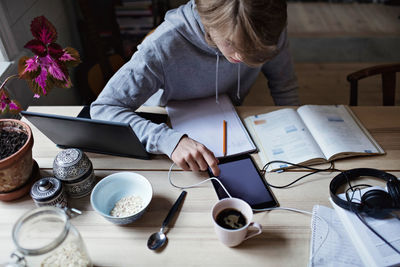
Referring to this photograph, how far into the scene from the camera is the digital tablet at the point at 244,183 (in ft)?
2.77

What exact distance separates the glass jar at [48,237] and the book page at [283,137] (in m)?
0.55

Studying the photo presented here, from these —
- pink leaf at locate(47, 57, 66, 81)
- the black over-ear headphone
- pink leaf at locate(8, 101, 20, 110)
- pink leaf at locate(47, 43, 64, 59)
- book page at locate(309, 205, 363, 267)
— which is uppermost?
pink leaf at locate(47, 43, 64, 59)

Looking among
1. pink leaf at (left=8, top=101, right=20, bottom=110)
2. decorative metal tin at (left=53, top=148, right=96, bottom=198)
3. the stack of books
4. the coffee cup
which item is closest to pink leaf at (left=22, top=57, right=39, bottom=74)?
pink leaf at (left=8, top=101, right=20, bottom=110)

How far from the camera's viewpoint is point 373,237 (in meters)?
0.73

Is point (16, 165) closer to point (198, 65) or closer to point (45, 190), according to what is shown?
point (45, 190)

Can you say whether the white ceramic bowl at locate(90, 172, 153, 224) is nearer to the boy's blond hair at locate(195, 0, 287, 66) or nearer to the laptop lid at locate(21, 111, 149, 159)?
the laptop lid at locate(21, 111, 149, 159)

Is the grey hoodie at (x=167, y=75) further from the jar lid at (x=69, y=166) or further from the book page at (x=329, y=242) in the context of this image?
the book page at (x=329, y=242)

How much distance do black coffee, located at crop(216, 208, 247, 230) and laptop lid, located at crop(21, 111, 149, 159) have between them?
311 millimetres

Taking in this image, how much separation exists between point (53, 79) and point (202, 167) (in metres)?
0.46

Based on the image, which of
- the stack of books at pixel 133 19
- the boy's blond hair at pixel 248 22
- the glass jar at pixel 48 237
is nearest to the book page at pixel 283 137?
the boy's blond hair at pixel 248 22

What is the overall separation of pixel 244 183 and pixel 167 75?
1.58 feet

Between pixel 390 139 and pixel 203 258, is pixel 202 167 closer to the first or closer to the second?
pixel 203 258

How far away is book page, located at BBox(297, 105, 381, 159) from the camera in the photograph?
3.16 feet

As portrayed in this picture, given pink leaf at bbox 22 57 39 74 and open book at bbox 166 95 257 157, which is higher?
pink leaf at bbox 22 57 39 74
